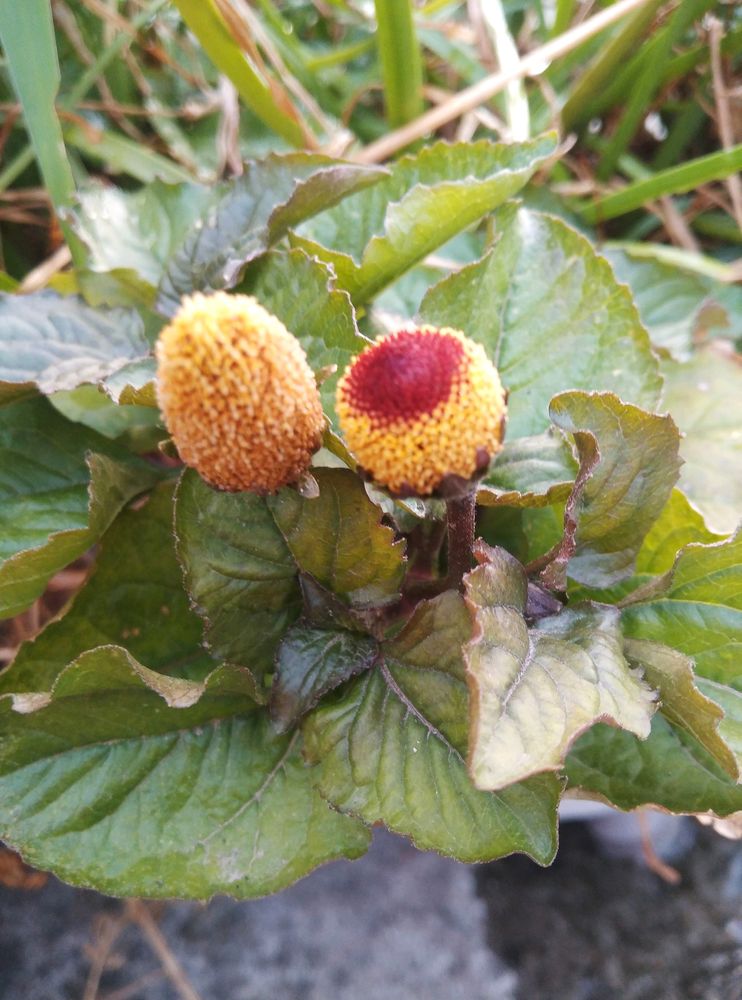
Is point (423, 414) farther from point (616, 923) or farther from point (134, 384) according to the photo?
point (616, 923)

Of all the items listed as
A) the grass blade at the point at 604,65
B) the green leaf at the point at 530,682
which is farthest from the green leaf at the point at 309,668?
the grass blade at the point at 604,65

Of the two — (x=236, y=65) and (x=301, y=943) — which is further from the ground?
(x=236, y=65)

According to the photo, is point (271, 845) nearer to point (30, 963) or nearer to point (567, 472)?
point (567, 472)

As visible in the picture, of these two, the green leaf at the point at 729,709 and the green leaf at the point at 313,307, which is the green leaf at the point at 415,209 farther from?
the green leaf at the point at 729,709

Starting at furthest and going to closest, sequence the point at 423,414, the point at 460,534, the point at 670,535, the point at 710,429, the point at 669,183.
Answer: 1. the point at 669,183
2. the point at 710,429
3. the point at 670,535
4. the point at 460,534
5. the point at 423,414

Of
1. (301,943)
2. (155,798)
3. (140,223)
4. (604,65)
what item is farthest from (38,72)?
(301,943)

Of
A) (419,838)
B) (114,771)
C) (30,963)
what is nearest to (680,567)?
(419,838)

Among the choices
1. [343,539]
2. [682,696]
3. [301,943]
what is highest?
[343,539]
